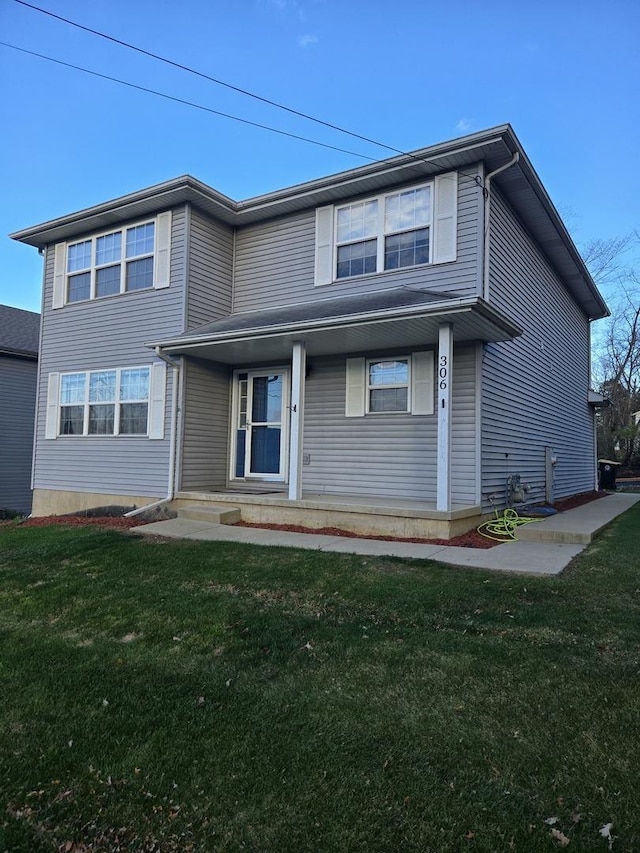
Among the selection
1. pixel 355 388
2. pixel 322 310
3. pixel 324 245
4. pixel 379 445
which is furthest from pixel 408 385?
Result: pixel 324 245

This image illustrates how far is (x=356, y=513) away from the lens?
8.00 metres

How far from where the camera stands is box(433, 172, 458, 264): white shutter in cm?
851

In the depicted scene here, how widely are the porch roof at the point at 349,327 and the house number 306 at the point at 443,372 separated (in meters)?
0.52

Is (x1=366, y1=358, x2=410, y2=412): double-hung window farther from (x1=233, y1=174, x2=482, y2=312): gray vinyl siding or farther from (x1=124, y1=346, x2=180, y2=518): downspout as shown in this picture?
(x1=124, y1=346, x2=180, y2=518): downspout

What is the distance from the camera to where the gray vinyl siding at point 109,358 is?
1036 centimetres

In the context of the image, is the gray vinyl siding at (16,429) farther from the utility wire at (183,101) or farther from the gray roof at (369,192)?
the utility wire at (183,101)

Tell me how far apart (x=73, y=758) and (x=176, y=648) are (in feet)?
4.30

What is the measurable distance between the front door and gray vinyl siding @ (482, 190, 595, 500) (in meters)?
3.83

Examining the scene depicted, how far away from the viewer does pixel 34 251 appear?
13.1m

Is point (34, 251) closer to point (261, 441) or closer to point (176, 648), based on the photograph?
point (261, 441)

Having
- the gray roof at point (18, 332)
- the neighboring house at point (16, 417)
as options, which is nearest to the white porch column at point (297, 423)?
the gray roof at point (18, 332)

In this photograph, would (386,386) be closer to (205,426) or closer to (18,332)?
(205,426)

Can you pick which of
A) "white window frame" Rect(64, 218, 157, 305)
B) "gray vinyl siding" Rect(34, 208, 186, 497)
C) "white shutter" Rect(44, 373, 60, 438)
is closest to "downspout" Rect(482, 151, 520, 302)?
"gray vinyl siding" Rect(34, 208, 186, 497)

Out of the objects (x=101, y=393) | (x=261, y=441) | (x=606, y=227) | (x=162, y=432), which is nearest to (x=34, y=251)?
(x=101, y=393)
